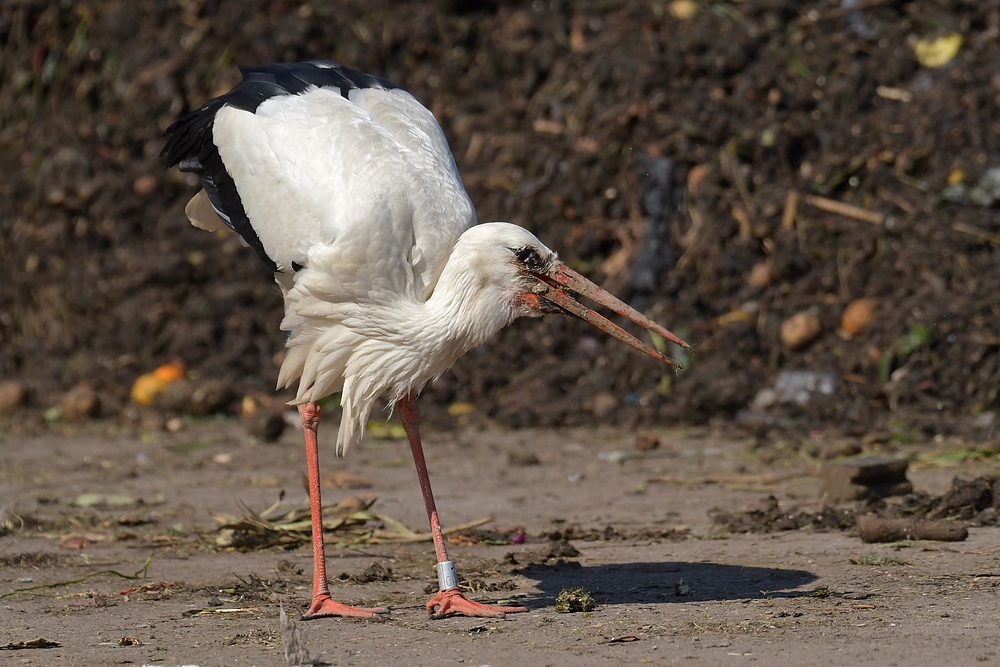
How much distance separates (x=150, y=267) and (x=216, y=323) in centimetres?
86

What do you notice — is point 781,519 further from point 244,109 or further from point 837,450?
point 244,109

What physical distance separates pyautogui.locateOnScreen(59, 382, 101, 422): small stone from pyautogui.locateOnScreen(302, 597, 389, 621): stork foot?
5652 mm

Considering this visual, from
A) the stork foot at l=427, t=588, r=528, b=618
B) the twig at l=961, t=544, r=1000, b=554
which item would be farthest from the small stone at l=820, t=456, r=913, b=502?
the stork foot at l=427, t=588, r=528, b=618

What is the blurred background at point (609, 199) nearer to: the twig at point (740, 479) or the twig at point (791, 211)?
the twig at point (791, 211)

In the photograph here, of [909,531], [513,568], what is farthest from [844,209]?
[513,568]

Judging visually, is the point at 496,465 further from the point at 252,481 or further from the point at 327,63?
the point at 327,63

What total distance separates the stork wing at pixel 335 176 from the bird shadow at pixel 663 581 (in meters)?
1.29

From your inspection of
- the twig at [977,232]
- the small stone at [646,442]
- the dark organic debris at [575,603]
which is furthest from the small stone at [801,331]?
the dark organic debris at [575,603]

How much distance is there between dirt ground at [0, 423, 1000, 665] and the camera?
3.96m

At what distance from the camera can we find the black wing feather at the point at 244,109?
5.54 m

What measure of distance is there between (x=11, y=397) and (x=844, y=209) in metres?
6.59

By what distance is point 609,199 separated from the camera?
9.78m

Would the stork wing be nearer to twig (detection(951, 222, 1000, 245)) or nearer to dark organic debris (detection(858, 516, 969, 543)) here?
dark organic debris (detection(858, 516, 969, 543))

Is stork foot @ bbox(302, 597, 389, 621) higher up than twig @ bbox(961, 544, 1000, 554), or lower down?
lower down
